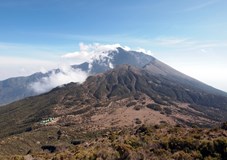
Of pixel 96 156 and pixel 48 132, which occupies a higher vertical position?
pixel 96 156

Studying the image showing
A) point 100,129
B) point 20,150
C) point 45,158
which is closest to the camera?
point 45,158

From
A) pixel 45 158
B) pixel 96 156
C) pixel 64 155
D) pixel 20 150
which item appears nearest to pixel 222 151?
pixel 96 156

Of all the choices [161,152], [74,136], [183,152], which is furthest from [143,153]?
[74,136]

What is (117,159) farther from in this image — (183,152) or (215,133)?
(215,133)

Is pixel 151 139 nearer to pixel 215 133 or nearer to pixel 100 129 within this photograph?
pixel 215 133

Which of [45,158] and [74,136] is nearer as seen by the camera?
[45,158]

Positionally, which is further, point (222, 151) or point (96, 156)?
point (96, 156)

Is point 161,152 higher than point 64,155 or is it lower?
higher

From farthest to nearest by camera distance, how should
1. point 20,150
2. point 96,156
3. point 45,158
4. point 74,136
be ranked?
point 74,136 → point 20,150 → point 45,158 → point 96,156

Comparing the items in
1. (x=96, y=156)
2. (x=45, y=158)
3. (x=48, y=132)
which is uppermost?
(x=96, y=156)
